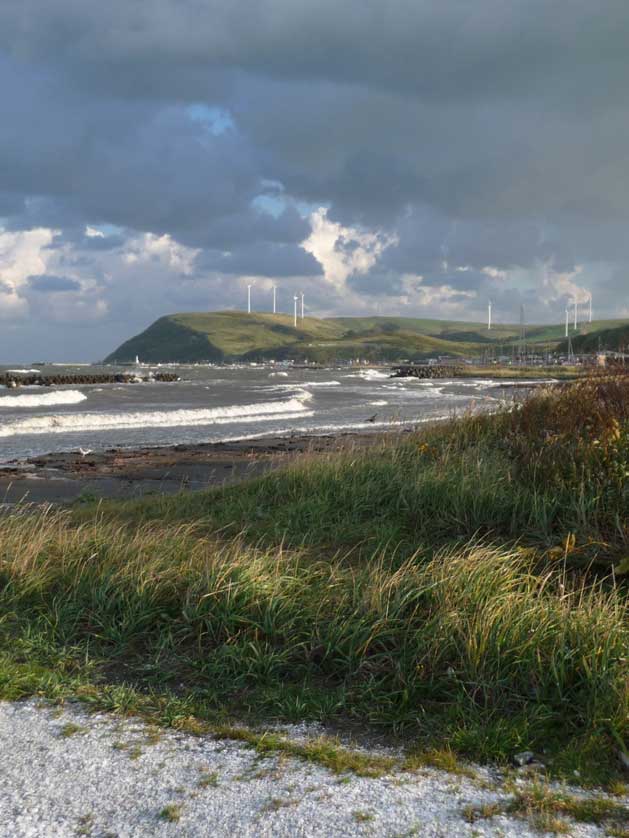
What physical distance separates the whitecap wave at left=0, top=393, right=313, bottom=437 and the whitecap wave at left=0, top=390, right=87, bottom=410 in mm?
14307

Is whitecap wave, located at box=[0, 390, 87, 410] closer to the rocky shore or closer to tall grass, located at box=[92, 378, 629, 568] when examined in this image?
the rocky shore

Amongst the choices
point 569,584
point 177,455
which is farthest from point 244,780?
point 177,455

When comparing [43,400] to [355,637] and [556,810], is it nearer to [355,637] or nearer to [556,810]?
[355,637]

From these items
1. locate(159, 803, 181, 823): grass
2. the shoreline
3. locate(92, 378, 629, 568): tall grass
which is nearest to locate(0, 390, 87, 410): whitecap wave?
the shoreline

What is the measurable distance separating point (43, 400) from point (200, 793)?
52815 millimetres

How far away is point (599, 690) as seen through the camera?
15.4 ft

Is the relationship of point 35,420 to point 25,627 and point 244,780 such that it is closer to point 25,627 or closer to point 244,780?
point 25,627

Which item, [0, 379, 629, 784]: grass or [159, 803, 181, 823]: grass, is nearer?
[159, 803, 181, 823]: grass

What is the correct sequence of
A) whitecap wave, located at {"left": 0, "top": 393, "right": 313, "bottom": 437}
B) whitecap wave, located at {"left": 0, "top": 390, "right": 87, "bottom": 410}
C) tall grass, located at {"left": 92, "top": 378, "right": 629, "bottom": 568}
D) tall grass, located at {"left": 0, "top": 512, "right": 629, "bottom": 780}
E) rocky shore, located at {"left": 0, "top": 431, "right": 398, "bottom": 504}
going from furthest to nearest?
whitecap wave, located at {"left": 0, "top": 390, "right": 87, "bottom": 410} → whitecap wave, located at {"left": 0, "top": 393, "right": 313, "bottom": 437} → rocky shore, located at {"left": 0, "top": 431, "right": 398, "bottom": 504} → tall grass, located at {"left": 92, "top": 378, "right": 629, "bottom": 568} → tall grass, located at {"left": 0, "top": 512, "right": 629, "bottom": 780}

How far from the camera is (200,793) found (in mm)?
3754

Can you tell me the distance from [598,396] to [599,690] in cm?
742

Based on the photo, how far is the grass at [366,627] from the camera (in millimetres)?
4590

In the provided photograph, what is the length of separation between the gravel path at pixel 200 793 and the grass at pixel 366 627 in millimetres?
205

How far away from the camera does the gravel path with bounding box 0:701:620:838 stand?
137 inches
